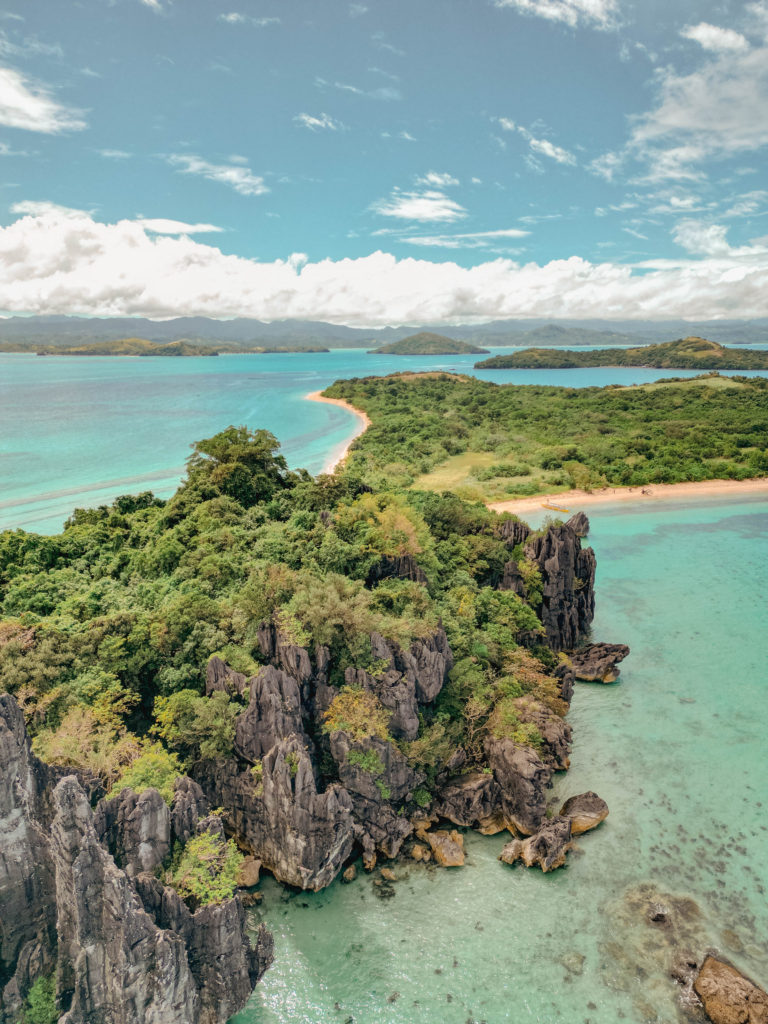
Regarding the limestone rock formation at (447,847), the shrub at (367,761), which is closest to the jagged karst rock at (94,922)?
the shrub at (367,761)

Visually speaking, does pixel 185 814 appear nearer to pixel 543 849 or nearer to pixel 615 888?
→ pixel 543 849

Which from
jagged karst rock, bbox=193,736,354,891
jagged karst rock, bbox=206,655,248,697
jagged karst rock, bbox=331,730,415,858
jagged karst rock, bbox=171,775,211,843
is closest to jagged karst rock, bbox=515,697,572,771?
jagged karst rock, bbox=331,730,415,858

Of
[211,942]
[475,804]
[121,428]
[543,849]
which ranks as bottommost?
[543,849]

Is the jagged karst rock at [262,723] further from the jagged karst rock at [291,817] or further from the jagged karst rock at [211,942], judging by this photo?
the jagged karst rock at [211,942]

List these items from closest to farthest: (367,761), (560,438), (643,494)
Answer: (367,761)
(643,494)
(560,438)

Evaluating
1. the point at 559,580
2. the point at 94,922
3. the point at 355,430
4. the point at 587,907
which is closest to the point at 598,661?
the point at 559,580

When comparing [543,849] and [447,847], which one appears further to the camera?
[447,847]

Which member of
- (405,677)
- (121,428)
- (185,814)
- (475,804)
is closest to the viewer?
(185,814)
